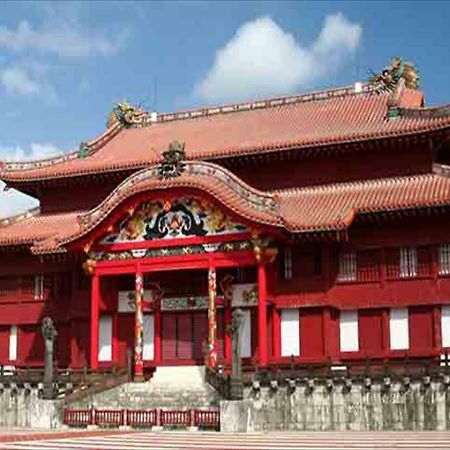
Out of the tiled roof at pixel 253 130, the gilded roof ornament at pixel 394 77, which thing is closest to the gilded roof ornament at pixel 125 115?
the tiled roof at pixel 253 130

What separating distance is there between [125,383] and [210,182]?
24.6 ft

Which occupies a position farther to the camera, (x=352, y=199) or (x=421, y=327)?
(x=352, y=199)

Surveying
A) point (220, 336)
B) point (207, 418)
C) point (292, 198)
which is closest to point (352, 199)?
point (292, 198)

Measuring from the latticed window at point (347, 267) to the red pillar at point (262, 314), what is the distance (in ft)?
9.28

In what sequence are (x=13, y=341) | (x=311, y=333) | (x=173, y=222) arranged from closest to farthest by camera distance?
(x=311, y=333), (x=173, y=222), (x=13, y=341)

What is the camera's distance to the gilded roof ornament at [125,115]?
43219 millimetres

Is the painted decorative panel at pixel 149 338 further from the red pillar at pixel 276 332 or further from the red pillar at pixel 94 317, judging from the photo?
the red pillar at pixel 276 332

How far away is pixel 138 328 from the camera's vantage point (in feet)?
104

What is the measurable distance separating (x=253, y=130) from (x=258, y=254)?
9.44 meters

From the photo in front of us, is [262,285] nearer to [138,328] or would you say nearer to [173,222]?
[173,222]

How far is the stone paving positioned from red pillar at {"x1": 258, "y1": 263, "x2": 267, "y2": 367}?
17.9 ft

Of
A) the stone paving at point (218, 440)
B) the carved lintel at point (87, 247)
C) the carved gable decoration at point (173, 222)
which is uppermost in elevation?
the carved gable decoration at point (173, 222)

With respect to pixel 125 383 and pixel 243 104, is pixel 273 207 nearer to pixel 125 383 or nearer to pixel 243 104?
pixel 125 383

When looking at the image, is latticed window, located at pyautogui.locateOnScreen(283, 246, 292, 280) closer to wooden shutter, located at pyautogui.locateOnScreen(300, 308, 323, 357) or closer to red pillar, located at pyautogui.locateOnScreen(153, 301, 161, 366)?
wooden shutter, located at pyautogui.locateOnScreen(300, 308, 323, 357)
